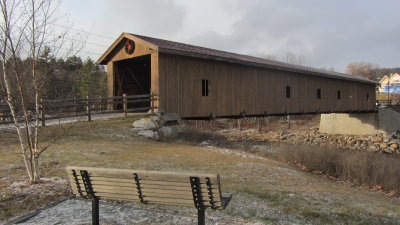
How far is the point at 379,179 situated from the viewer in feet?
29.2

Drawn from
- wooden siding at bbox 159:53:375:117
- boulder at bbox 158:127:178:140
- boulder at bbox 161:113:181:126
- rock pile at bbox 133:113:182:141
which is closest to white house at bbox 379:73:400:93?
wooden siding at bbox 159:53:375:117

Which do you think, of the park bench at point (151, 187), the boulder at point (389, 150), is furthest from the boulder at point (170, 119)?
the boulder at point (389, 150)

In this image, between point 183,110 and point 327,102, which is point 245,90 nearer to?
point 183,110

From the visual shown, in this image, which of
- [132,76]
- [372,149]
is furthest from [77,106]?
[372,149]

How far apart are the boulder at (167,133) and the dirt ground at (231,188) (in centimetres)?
262

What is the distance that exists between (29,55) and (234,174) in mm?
4628

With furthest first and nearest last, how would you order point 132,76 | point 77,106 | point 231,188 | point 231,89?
point 132,76 < point 231,89 < point 77,106 < point 231,188

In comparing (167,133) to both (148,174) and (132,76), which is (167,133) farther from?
(148,174)

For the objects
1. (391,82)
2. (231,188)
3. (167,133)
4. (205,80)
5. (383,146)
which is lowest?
(383,146)

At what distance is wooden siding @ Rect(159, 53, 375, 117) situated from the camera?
1470cm

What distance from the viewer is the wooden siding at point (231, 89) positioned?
1470 centimetres

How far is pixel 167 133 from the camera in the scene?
1369cm

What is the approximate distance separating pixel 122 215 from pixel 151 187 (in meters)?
1.09

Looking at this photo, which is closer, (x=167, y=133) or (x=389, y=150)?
(x=167, y=133)
